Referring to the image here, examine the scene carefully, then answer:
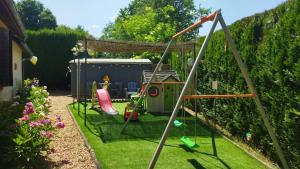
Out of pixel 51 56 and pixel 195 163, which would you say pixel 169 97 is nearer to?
pixel 195 163

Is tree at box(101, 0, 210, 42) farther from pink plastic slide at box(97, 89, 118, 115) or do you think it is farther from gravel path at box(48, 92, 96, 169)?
gravel path at box(48, 92, 96, 169)

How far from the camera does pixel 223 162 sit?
6.48m

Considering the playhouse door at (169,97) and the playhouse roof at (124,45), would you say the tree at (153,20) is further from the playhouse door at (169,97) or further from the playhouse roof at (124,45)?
the playhouse roof at (124,45)

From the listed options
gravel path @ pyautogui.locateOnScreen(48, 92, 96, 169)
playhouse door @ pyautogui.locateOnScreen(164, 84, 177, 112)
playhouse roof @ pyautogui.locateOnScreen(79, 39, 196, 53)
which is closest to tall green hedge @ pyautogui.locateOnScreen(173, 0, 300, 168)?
playhouse roof @ pyautogui.locateOnScreen(79, 39, 196, 53)

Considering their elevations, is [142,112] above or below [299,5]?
Result: below

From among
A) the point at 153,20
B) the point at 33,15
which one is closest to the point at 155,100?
the point at 153,20

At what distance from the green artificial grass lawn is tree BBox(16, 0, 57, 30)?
33.7 meters

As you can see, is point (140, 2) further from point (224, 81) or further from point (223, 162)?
point (223, 162)

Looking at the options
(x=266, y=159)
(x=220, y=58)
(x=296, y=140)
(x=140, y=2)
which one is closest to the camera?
(x=296, y=140)

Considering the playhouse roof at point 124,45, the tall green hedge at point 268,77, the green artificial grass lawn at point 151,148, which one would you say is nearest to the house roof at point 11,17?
the playhouse roof at point 124,45

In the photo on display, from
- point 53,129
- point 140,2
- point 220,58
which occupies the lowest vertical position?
point 53,129

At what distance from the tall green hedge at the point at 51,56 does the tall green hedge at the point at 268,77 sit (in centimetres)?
1647

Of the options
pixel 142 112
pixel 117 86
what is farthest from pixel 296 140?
pixel 117 86

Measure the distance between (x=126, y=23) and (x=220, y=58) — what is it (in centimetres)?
2614
